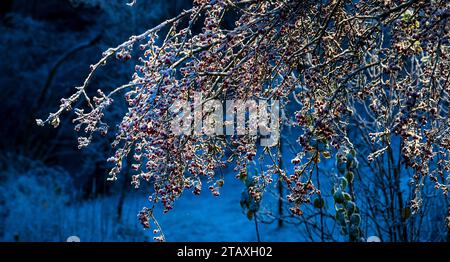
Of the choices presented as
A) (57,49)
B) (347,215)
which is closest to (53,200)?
(57,49)

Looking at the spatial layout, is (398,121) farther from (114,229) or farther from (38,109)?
(38,109)

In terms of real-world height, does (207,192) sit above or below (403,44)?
above

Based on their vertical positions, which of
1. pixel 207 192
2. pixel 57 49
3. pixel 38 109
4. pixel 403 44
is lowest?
pixel 403 44

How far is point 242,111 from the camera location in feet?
8.63

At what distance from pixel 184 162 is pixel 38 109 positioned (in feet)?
27.3

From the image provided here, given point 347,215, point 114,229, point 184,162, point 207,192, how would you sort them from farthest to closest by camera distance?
1. point 207,192
2. point 114,229
3. point 347,215
4. point 184,162

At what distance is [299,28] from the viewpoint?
9.16 ft

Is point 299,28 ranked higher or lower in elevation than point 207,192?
lower

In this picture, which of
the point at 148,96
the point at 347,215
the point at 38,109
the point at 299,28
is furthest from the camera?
the point at 38,109

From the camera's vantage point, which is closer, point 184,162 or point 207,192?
point 184,162

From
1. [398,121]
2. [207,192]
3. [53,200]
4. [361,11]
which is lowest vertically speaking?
[398,121]
